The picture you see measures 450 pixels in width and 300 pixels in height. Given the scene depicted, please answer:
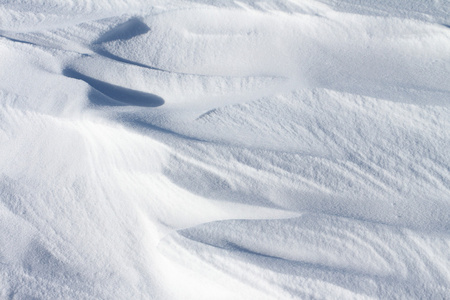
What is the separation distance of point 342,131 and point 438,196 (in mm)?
211

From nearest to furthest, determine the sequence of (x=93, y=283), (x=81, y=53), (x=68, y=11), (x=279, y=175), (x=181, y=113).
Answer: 1. (x=93, y=283)
2. (x=279, y=175)
3. (x=181, y=113)
4. (x=81, y=53)
5. (x=68, y=11)

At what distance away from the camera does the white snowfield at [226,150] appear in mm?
813

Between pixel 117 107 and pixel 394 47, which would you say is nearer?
pixel 117 107

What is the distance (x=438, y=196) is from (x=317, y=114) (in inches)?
10.8

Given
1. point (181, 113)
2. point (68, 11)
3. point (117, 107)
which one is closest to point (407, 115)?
point (181, 113)

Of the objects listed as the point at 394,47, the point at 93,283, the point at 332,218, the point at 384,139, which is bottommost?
the point at 93,283

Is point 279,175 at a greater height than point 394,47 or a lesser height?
lesser

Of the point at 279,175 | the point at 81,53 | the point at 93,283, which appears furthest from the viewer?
the point at 81,53

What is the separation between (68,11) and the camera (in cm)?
129

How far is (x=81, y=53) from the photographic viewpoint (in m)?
1.16

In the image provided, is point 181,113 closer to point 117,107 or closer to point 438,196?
point 117,107

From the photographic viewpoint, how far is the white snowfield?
2.67 ft

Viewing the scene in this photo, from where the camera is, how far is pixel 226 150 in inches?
37.2

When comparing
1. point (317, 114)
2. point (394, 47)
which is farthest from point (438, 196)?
point (394, 47)
